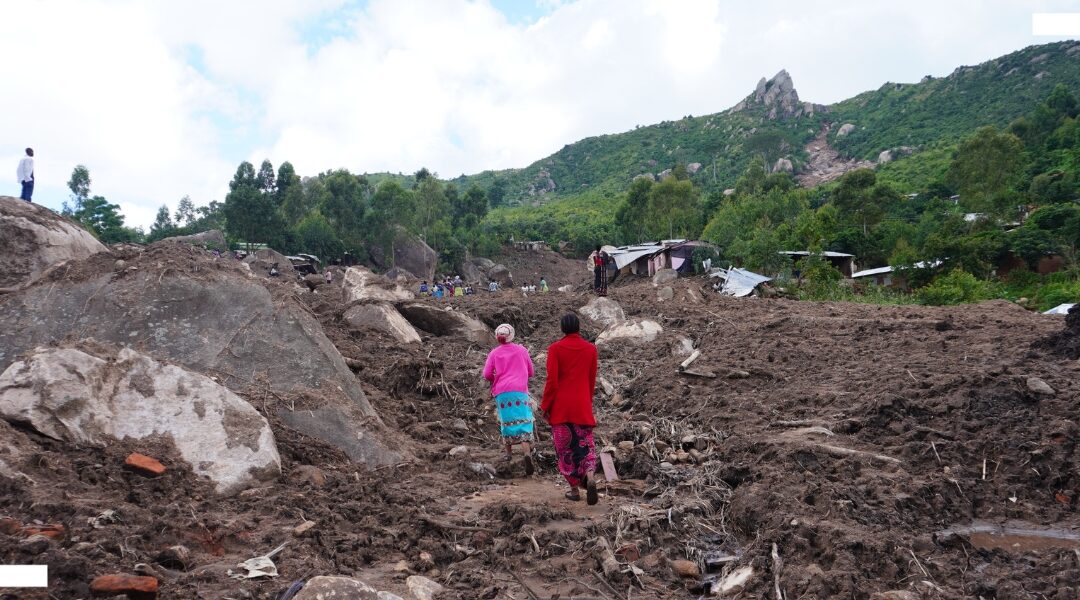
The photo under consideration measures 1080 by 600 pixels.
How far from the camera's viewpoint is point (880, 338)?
9.65m

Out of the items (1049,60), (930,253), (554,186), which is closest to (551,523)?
(930,253)

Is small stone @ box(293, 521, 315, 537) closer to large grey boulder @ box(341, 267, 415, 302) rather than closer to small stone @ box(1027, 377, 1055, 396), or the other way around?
small stone @ box(1027, 377, 1055, 396)

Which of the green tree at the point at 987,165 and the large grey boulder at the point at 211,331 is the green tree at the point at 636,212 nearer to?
the green tree at the point at 987,165

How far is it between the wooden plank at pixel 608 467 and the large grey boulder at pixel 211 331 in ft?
5.49

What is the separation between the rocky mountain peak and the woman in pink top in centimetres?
9340

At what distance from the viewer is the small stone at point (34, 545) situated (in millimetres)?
2760

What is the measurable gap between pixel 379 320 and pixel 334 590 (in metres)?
6.70

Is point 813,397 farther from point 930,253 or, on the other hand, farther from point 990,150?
point 990,150

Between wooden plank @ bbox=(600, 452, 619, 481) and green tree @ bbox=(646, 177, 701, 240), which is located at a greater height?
green tree @ bbox=(646, 177, 701, 240)

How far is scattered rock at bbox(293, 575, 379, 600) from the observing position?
285cm

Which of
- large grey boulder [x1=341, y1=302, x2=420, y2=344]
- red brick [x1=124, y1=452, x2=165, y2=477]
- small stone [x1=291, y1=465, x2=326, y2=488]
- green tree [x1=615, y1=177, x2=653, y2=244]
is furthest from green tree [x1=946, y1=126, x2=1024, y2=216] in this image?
red brick [x1=124, y1=452, x2=165, y2=477]

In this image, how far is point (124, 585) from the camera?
2.71 m

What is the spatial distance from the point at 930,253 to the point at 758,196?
21474 millimetres

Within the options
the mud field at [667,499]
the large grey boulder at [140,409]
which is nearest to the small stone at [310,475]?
the mud field at [667,499]
